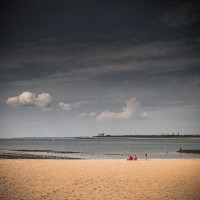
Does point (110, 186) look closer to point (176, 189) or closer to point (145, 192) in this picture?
point (145, 192)

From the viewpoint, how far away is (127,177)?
1998 centimetres

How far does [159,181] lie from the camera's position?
720 inches

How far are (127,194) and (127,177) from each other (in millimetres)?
5707

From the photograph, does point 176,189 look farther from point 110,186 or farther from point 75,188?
point 75,188

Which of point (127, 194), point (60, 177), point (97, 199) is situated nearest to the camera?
point (97, 199)

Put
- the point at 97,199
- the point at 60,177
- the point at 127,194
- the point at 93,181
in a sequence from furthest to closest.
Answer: the point at 60,177, the point at 93,181, the point at 127,194, the point at 97,199

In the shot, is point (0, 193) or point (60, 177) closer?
point (0, 193)

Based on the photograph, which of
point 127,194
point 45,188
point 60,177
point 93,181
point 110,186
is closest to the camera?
point 127,194

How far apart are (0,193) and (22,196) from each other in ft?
4.63

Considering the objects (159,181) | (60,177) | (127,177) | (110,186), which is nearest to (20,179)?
(60,177)

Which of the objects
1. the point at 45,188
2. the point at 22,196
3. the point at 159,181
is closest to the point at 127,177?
the point at 159,181

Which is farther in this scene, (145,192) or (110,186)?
(110,186)

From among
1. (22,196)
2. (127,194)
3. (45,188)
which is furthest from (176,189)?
(22,196)

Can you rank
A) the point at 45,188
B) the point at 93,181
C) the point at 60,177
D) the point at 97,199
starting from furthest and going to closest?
the point at 60,177
the point at 93,181
the point at 45,188
the point at 97,199
